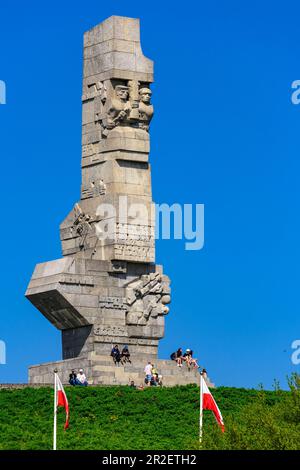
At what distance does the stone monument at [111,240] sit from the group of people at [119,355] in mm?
270

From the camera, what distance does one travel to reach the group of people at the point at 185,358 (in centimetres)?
7069

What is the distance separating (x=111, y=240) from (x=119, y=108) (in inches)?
175

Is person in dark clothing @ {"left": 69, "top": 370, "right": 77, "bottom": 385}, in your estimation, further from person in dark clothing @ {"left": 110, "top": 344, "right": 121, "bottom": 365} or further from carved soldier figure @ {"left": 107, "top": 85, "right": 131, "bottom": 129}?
carved soldier figure @ {"left": 107, "top": 85, "right": 131, "bottom": 129}

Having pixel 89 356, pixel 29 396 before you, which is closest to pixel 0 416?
pixel 29 396

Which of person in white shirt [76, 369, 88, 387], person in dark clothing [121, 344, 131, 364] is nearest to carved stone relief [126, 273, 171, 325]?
person in dark clothing [121, 344, 131, 364]

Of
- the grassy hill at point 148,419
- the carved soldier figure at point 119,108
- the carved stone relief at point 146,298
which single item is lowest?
the grassy hill at point 148,419

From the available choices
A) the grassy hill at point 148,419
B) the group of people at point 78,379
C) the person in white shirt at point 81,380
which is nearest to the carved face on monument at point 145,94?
the group of people at point 78,379

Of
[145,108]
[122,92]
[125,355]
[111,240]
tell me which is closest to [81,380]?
[125,355]

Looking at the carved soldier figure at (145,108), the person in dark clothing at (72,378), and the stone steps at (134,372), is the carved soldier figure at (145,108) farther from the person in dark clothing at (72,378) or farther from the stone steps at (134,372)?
the person in dark clothing at (72,378)

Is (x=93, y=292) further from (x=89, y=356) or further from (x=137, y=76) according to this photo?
(x=137, y=76)

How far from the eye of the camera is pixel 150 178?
236 feet

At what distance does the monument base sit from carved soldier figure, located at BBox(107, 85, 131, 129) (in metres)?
7.98

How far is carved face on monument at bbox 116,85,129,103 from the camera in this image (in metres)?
71.1

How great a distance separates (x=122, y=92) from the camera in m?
71.1
